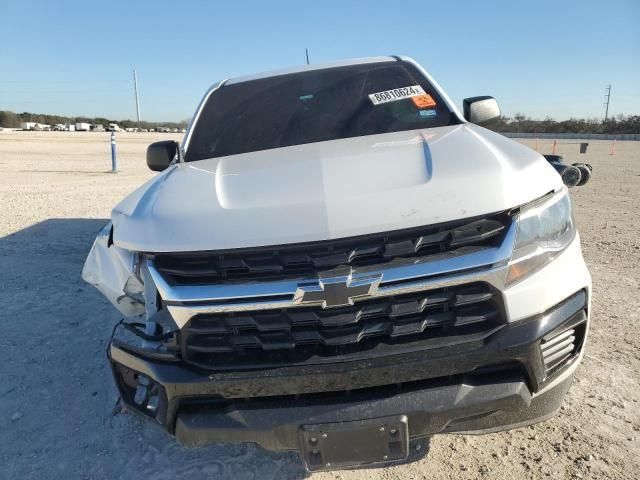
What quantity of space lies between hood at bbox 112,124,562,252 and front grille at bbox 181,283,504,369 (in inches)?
10.2

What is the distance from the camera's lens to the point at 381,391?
1.69 m

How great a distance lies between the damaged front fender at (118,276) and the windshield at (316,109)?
94cm

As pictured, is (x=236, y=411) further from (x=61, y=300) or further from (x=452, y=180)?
(x=61, y=300)

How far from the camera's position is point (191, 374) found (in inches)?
67.9

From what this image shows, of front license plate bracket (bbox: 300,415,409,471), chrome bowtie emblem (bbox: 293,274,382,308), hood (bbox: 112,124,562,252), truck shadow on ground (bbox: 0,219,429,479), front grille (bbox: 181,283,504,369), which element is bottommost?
truck shadow on ground (bbox: 0,219,429,479)

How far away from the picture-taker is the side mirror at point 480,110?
3.17 meters

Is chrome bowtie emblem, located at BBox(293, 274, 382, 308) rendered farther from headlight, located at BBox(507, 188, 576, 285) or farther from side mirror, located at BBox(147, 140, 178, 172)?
side mirror, located at BBox(147, 140, 178, 172)

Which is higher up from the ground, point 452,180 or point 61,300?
point 452,180

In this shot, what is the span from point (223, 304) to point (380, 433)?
0.69 meters

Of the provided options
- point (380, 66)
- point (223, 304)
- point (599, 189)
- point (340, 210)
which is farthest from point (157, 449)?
point (599, 189)

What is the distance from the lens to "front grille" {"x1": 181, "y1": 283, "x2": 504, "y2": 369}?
1.67 m

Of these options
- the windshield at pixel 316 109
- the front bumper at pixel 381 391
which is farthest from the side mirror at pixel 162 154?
the front bumper at pixel 381 391

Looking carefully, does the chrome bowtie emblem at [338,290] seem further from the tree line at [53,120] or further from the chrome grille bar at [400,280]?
the tree line at [53,120]

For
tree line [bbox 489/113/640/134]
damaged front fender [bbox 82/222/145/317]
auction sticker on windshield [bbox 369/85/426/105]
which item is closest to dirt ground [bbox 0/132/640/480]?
damaged front fender [bbox 82/222/145/317]
